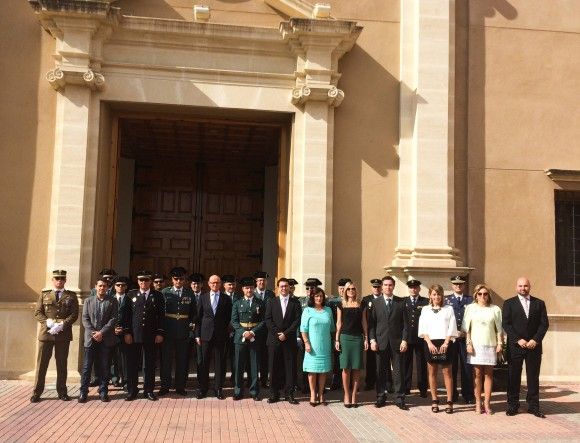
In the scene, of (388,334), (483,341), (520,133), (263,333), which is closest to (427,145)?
(520,133)

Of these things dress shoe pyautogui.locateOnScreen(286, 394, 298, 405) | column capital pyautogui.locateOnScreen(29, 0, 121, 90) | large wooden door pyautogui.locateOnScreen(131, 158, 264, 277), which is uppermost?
column capital pyautogui.locateOnScreen(29, 0, 121, 90)

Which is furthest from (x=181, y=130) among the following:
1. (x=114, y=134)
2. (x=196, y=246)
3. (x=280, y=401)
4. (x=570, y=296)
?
(x=570, y=296)

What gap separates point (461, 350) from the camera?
916 cm

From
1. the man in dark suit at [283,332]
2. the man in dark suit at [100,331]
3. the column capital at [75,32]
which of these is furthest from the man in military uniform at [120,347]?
the column capital at [75,32]

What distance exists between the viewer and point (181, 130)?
13188mm

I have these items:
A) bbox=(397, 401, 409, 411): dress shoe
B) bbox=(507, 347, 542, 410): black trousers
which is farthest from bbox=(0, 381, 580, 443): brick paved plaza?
bbox=(507, 347, 542, 410): black trousers

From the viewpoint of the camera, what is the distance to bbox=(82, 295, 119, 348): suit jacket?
854 cm

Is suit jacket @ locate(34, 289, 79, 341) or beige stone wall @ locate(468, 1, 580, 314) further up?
beige stone wall @ locate(468, 1, 580, 314)

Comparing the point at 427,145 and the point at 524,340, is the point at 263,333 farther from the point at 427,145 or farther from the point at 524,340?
the point at 427,145

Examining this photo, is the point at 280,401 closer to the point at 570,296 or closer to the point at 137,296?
the point at 137,296

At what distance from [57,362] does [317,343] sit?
11.3 feet

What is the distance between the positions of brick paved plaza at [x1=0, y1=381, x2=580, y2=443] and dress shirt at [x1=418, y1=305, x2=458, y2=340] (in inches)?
38.9

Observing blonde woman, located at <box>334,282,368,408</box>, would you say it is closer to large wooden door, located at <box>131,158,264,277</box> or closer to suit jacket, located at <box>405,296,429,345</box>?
suit jacket, located at <box>405,296,429,345</box>

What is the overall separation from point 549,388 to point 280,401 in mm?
4498
